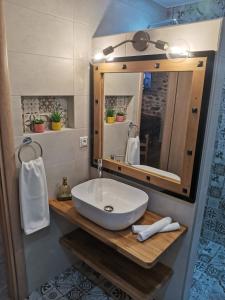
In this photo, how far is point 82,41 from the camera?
174cm

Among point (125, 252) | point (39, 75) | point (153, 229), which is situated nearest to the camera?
point (125, 252)

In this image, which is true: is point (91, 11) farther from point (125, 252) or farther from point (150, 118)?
point (125, 252)

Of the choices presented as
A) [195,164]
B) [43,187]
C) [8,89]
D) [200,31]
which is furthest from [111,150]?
[200,31]

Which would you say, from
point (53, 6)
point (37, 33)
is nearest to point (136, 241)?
point (37, 33)

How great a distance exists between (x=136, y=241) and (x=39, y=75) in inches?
49.0

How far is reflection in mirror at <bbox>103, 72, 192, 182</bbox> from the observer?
1.47 m

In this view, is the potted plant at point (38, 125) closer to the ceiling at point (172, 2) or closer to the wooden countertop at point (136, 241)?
the wooden countertop at point (136, 241)

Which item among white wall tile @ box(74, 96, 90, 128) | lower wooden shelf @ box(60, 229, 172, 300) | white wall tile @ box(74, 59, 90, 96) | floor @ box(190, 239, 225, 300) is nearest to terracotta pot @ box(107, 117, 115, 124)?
white wall tile @ box(74, 96, 90, 128)

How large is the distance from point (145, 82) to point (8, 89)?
0.89m

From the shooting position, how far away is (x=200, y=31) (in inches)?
49.4

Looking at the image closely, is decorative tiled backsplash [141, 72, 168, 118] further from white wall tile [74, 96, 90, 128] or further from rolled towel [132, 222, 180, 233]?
rolled towel [132, 222, 180, 233]

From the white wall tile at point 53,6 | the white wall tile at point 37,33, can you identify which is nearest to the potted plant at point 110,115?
the white wall tile at point 37,33

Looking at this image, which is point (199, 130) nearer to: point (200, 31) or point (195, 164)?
point (195, 164)

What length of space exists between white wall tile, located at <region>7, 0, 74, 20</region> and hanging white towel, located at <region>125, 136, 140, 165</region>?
100cm
